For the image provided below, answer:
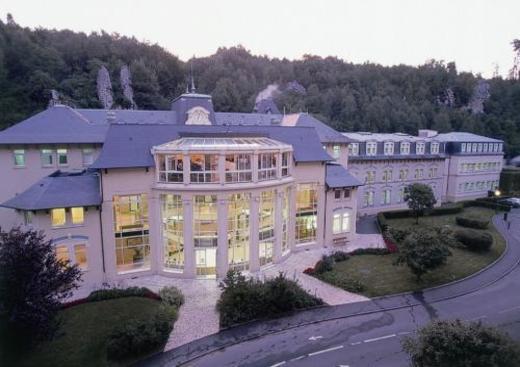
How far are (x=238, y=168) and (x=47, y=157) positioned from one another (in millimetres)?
22837

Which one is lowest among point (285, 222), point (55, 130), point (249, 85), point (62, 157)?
point (285, 222)

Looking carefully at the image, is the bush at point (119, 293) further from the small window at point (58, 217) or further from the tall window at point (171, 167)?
the tall window at point (171, 167)

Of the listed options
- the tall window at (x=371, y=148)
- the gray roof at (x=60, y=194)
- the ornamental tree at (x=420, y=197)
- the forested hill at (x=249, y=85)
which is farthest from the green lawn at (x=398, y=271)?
A: the forested hill at (x=249, y=85)

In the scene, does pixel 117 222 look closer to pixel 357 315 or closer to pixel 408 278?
pixel 357 315

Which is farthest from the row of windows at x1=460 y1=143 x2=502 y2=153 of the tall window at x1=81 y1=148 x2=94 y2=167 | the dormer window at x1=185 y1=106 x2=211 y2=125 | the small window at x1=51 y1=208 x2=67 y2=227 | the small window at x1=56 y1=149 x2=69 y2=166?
the small window at x1=56 y1=149 x2=69 y2=166

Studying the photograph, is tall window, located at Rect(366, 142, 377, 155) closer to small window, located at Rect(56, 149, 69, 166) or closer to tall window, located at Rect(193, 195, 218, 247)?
tall window, located at Rect(193, 195, 218, 247)

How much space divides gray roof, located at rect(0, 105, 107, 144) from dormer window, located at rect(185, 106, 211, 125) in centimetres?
1027

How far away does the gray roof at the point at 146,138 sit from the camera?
2645 centimetres

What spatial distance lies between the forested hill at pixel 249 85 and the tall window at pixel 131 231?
53.2 meters

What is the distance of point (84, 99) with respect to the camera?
76.1m

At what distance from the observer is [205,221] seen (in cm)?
2747

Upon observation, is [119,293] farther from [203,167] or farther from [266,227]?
[266,227]

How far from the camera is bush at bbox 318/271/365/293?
1027 inches

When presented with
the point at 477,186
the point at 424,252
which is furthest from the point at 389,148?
the point at 424,252
